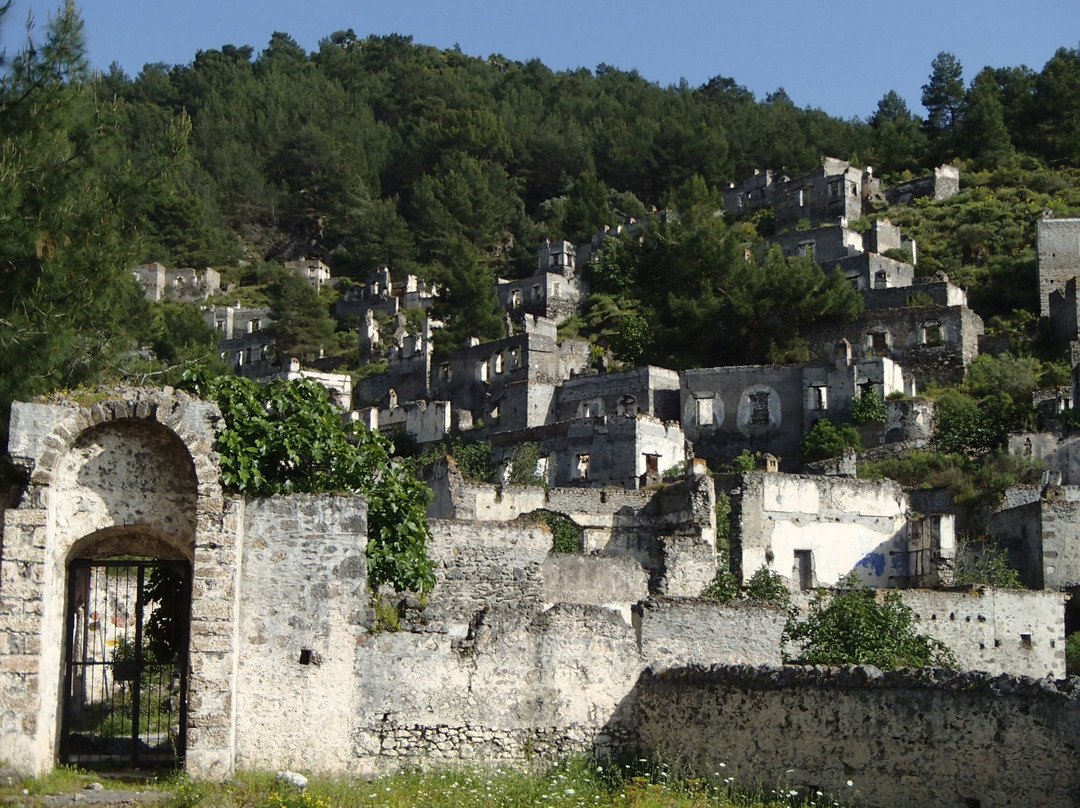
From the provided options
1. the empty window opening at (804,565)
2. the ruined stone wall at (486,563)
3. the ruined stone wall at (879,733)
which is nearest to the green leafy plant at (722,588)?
the ruined stone wall at (486,563)

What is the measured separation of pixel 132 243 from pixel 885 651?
12.3 meters

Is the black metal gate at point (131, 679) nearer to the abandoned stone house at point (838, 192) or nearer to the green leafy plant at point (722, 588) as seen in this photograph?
the green leafy plant at point (722, 588)

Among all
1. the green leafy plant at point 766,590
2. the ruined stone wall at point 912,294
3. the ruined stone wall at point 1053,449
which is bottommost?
the green leafy plant at point 766,590

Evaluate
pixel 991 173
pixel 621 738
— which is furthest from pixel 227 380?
pixel 991 173

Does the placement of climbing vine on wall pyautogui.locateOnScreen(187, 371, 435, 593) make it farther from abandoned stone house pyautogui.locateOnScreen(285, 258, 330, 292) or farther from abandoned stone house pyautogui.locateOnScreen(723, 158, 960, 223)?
abandoned stone house pyautogui.locateOnScreen(285, 258, 330, 292)

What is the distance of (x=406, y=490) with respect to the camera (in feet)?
66.0

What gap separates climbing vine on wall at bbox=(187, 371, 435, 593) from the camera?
17672 mm

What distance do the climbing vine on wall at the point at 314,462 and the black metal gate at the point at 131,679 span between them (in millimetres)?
1629

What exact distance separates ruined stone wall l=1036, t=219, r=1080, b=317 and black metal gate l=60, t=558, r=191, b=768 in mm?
49692

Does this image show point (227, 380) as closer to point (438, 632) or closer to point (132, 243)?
point (132, 243)

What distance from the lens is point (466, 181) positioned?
338ft

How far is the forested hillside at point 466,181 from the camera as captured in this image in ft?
61.6

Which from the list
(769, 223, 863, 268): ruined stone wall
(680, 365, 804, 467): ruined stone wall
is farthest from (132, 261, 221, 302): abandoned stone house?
(680, 365, 804, 467): ruined stone wall

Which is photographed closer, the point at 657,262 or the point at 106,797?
the point at 106,797
